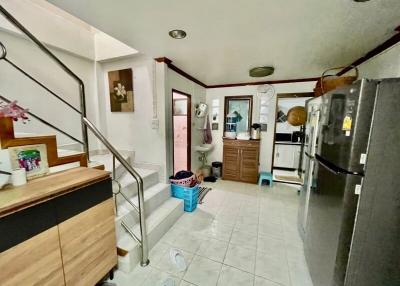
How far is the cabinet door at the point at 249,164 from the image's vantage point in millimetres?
3894

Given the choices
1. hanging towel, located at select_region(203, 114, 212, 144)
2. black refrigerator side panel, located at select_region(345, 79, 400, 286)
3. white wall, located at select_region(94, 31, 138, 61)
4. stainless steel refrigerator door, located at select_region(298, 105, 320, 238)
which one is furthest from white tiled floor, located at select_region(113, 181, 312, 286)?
white wall, located at select_region(94, 31, 138, 61)

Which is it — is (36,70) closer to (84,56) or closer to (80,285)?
(84,56)

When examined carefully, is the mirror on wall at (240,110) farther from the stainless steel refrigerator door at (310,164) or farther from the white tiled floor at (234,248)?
A: the stainless steel refrigerator door at (310,164)

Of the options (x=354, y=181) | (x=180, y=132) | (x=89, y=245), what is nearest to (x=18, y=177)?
(x=89, y=245)

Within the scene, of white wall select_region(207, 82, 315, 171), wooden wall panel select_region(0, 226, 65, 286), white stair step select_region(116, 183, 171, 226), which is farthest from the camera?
white wall select_region(207, 82, 315, 171)

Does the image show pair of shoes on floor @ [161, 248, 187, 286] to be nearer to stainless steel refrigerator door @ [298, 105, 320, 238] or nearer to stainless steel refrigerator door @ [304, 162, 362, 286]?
stainless steel refrigerator door @ [304, 162, 362, 286]

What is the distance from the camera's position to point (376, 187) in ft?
3.45

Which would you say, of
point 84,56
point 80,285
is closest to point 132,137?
point 84,56

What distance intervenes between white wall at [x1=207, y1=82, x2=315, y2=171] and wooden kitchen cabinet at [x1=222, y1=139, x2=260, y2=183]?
1.38 feet

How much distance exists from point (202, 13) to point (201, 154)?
325 cm

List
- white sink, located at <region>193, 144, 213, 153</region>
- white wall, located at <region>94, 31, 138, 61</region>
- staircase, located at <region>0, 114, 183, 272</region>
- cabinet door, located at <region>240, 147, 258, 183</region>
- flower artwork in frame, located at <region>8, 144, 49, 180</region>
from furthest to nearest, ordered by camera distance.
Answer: white sink, located at <region>193, 144, 213, 153</region> < cabinet door, located at <region>240, 147, 258, 183</region> < white wall, located at <region>94, 31, 138, 61</region> < staircase, located at <region>0, 114, 183, 272</region> < flower artwork in frame, located at <region>8, 144, 49, 180</region>

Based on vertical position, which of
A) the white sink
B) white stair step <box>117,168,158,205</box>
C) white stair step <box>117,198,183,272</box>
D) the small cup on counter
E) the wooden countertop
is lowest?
white stair step <box>117,198,183,272</box>

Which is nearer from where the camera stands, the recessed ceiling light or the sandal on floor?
the sandal on floor

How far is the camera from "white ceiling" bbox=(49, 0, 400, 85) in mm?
1394
